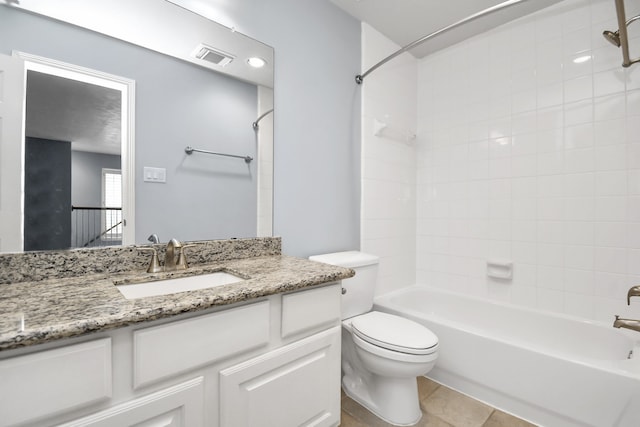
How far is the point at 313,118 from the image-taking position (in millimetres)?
1790

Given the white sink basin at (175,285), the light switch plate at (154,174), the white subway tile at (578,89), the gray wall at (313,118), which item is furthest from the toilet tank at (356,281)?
the white subway tile at (578,89)

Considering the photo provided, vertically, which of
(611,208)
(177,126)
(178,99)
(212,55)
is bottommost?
(611,208)

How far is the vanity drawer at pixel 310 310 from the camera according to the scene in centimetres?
101

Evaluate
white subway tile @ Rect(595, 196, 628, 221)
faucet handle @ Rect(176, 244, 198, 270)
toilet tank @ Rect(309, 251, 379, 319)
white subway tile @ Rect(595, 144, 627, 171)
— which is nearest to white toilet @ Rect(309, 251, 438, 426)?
toilet tank @ Rect(309, 251, 379, 319)

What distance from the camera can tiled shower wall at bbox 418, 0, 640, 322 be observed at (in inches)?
65.7

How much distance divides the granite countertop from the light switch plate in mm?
398

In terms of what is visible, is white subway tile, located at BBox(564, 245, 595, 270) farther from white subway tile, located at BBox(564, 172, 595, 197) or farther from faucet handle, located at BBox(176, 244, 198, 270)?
faucet handle, located at BBox(176, 244, 198, 270)

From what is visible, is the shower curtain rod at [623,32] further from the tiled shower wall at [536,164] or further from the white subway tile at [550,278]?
the white subway tile at [550,278]

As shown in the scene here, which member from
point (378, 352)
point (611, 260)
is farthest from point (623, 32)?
point (378, 352)

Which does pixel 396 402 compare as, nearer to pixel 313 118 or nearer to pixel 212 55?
pixel 313 118

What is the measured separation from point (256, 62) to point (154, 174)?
798 mm

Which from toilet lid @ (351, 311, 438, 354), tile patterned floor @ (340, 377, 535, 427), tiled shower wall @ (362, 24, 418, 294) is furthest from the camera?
tiled shower wall @ (362, 24, 418, 294)

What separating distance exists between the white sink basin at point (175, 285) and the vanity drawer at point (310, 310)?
236mm

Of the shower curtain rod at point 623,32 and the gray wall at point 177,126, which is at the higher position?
the shower curtain rod at point 623,32
